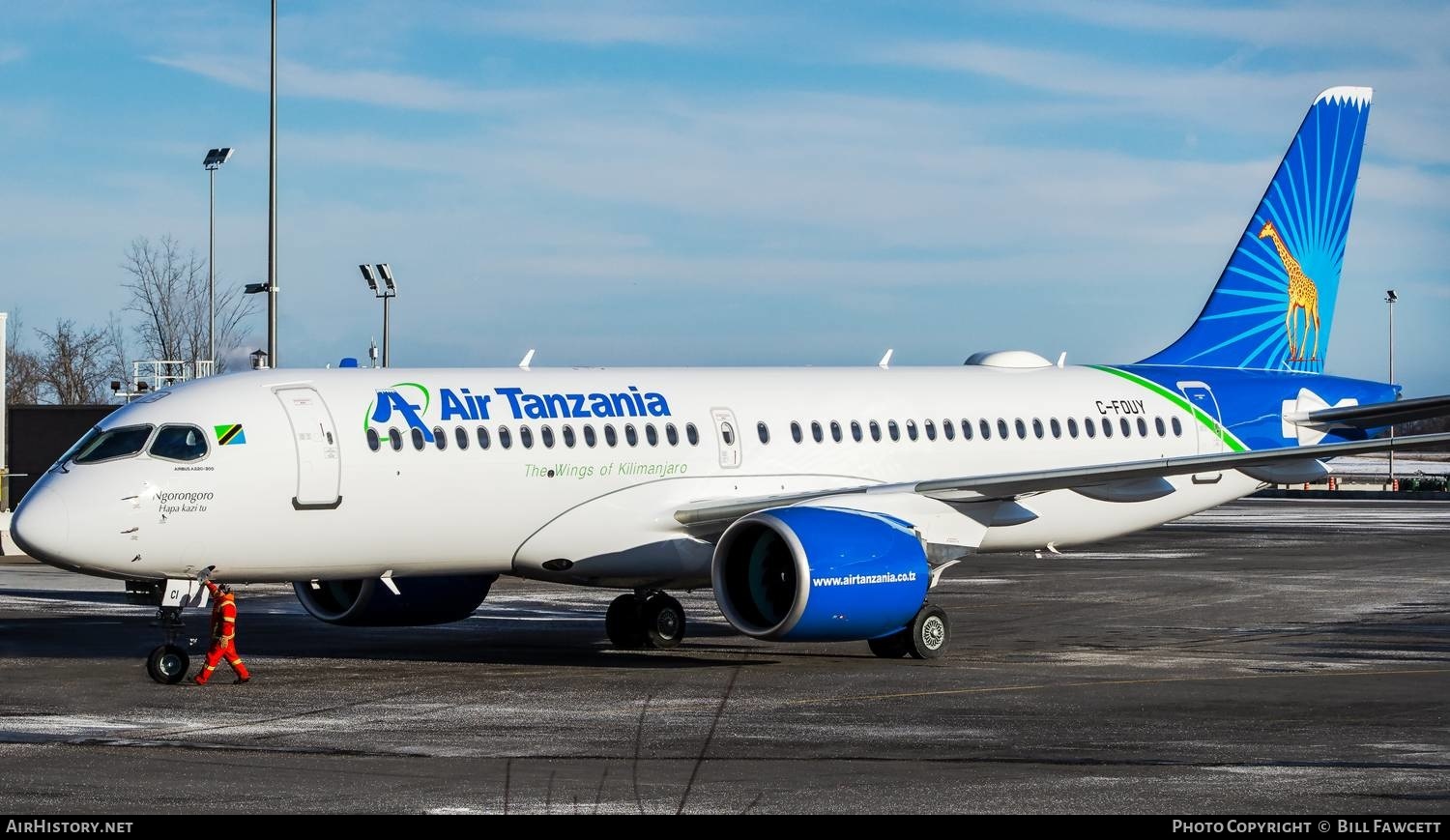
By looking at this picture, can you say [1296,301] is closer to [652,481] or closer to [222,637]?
[652,481]

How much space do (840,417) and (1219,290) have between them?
9.20 m

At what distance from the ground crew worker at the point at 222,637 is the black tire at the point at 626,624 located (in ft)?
18.9

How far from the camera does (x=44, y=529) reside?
66.2ft

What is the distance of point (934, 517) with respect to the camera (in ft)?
78.1

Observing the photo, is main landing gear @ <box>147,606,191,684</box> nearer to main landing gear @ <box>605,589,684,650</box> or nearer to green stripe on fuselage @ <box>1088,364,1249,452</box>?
main landing gear @ <box>605,589,684,650</box>

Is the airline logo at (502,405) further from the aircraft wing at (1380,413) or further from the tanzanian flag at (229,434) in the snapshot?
the aircraft wing at (1380,413)

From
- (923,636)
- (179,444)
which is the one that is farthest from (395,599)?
(923,636)

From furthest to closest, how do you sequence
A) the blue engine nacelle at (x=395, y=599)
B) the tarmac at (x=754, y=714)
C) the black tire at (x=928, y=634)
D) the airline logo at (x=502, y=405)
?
the blue engine nacelle at (x=395, y=599) < the black tire at (x=928, y=634) < the airline logo at (x=502, y=405) < the tarmac at (x=754, y=714)

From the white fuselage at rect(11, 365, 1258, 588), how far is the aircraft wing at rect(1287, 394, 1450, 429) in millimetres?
3322

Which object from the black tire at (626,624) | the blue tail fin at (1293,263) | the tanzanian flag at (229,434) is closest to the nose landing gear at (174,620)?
the tanzanian flag at (229,434)

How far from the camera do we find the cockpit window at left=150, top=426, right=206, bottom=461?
2103 cm

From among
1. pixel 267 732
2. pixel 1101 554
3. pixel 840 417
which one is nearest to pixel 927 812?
pixel 267 732

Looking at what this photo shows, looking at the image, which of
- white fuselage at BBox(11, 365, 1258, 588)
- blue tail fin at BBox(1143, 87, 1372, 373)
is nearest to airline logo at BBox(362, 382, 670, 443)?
white fuselage at BBox(11, 365, 1258, 588)

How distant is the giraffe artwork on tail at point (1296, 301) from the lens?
104ft
